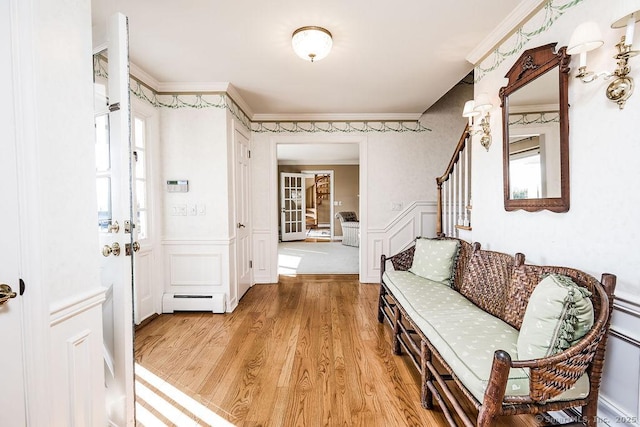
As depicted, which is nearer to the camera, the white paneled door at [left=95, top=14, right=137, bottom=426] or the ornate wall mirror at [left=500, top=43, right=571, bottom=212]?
the white paneled door at [left=95, top=14, right=137, bottom=426]

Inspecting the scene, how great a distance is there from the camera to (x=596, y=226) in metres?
1.39

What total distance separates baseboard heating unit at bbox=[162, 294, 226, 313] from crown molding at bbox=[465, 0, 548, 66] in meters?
3.34

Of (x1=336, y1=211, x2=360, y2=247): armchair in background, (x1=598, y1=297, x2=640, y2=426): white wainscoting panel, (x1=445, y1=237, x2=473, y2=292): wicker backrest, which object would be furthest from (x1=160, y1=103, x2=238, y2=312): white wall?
(x1=336, y1=211, x2=360, y2=247): armchair in background

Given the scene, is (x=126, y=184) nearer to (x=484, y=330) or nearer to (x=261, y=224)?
(x=484, y=330)

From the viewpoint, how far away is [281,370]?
80.2 inches

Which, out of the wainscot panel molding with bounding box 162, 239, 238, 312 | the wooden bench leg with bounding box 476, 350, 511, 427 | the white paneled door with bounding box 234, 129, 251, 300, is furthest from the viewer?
the white paneled door with bounding box 234, 129, 251, 300

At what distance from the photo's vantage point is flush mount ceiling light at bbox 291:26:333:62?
2043mm

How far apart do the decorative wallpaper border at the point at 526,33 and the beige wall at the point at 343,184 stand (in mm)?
6688

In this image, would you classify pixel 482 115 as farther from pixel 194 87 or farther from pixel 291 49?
pixel 194 87

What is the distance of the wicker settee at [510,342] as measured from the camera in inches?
42.4

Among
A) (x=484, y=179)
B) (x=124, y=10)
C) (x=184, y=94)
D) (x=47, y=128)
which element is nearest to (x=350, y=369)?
(x=484, y=179)

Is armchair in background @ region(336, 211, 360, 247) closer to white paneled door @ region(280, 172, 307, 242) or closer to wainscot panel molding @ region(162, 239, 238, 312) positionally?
white paneled door @ region(280, 172, 307, 242)

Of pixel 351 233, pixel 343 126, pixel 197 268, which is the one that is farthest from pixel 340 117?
pixel 351 233

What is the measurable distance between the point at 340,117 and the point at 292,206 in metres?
4.67
